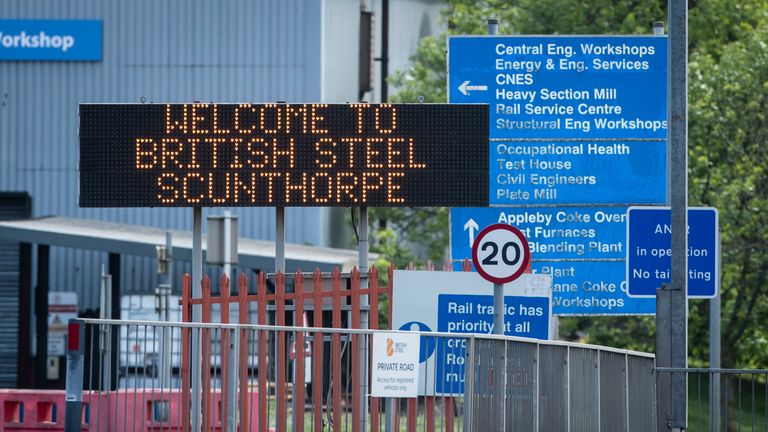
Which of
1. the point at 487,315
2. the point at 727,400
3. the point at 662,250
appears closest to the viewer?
the point at 727,400

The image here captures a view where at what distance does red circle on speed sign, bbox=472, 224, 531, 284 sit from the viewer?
560 inches

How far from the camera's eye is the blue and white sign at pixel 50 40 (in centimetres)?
3834

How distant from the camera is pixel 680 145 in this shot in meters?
14.5

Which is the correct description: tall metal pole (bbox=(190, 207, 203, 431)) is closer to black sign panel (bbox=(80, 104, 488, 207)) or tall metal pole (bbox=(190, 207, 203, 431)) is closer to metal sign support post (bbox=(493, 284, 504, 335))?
black sign panel (bbox=(80, 104, 488, 207))

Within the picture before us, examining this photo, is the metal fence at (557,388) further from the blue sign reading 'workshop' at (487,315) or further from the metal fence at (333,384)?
the blue sign reading 'workshop' at (487,315)

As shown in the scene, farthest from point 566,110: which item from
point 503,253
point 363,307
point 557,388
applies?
point 557,388

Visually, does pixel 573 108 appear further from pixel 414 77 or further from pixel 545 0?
pixel 414 77

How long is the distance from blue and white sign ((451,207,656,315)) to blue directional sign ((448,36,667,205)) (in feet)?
0.48

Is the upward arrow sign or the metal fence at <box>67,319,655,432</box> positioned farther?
the upward arrow sign

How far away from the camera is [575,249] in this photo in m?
17.2

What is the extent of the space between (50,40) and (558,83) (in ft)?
77.1

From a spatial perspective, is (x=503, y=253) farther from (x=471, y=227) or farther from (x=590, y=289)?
(x=590, y=289)

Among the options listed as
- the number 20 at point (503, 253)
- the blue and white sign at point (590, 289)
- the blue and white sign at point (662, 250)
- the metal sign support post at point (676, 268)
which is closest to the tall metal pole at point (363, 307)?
→ the number 20 at point (503, 253)

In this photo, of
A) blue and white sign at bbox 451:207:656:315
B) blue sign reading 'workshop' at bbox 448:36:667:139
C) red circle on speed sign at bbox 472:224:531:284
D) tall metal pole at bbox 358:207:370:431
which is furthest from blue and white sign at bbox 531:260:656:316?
red circle on speed sign at bbox 472:224:531:284
